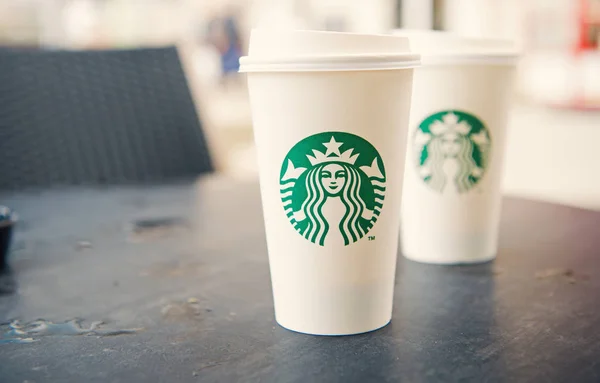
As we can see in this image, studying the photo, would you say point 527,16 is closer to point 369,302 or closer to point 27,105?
point 27,105

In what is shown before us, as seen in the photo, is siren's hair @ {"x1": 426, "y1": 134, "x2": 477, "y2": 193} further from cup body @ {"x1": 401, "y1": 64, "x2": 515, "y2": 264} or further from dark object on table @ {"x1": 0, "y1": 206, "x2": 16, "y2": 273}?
dark object on table @ {"x1": 0, "y1": 206, "x2": 16, "y2": 273}

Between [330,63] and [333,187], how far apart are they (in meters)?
0.09

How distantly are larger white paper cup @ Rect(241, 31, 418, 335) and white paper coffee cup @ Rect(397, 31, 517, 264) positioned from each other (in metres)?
0.16

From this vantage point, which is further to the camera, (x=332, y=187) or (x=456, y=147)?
(x=456, y=147)

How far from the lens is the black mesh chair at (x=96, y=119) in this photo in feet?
4.64

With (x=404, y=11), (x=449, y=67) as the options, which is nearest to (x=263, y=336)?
(x=449, y=67)

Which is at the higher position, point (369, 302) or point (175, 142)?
point (369, 302)

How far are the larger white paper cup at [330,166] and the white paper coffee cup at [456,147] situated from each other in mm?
155

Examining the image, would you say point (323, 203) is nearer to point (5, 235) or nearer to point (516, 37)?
point (5, 235)

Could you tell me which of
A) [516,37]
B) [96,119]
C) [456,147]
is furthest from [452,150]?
[516,37]

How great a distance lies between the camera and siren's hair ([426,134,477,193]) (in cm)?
66

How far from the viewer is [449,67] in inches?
25.8

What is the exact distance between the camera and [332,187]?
0.49 metres

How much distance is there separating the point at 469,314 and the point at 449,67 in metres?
0.26
